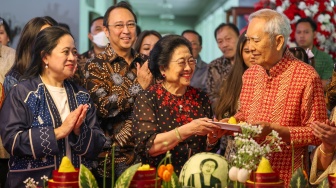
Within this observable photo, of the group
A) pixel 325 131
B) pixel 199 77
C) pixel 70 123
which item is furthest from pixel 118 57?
pixel 199 77

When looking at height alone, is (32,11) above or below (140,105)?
above

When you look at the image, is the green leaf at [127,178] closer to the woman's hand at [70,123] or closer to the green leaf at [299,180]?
the green leaf at [299,180]

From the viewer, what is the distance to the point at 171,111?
4328 mm

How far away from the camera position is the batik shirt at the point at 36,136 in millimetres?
4031

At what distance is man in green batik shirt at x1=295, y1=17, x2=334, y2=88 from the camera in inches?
286

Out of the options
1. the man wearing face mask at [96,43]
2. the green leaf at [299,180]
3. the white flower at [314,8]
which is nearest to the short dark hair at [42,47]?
the man wearing face mask at [96,43]

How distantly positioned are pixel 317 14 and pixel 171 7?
15059 mm

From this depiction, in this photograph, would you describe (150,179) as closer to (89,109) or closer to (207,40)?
(89,109)

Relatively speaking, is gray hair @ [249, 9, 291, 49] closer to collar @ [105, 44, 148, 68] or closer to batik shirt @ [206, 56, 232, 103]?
collar @ [105, 44, 148, 68]

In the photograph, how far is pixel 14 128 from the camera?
4.05 m

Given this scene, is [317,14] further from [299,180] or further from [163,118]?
[299,180]

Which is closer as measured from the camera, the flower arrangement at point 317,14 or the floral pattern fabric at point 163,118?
the floral pattern fabric at point 163,118

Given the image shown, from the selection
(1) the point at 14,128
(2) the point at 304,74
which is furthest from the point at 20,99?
(2) the point at 304,74

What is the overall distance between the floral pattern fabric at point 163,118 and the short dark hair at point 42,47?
1.76 feet
